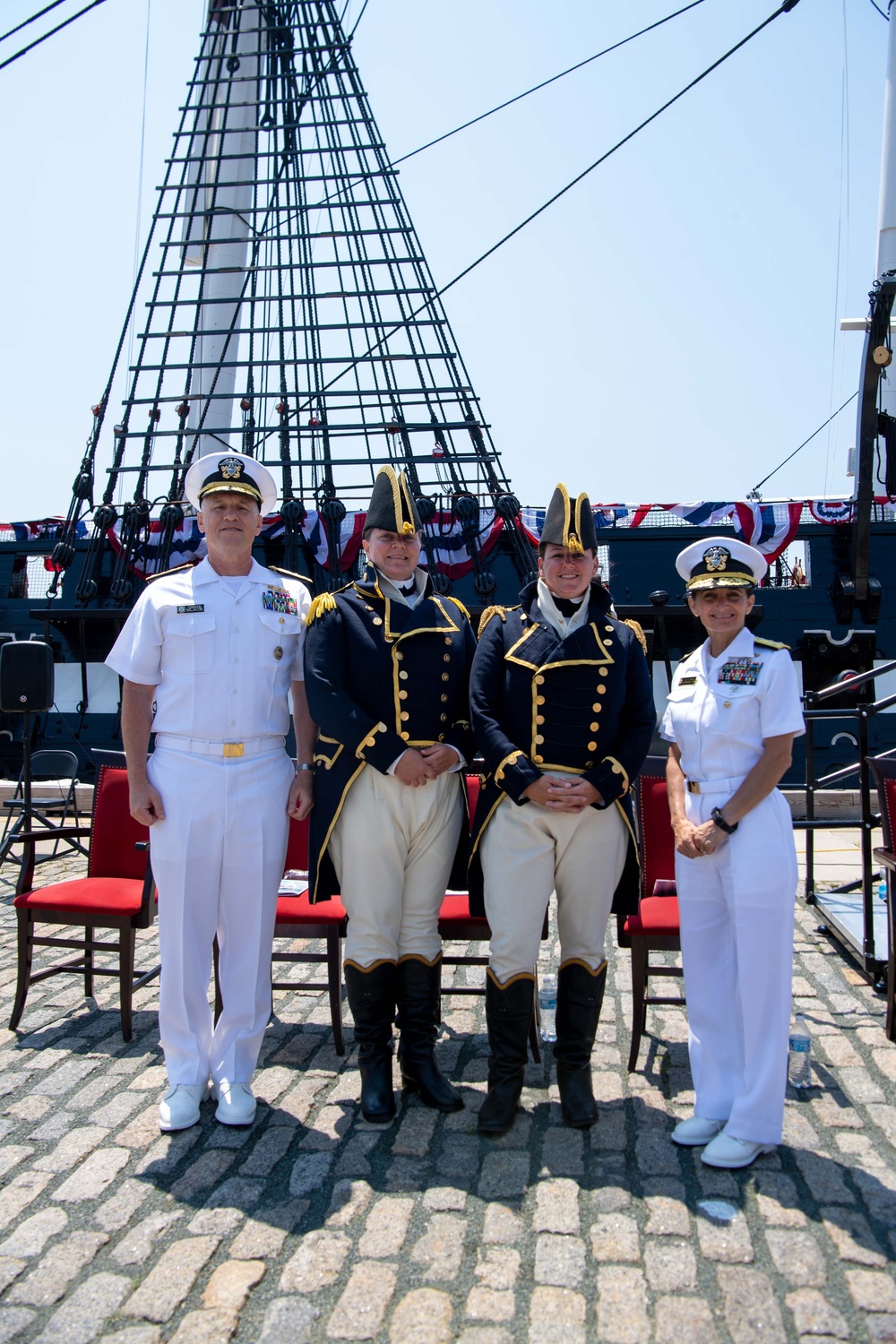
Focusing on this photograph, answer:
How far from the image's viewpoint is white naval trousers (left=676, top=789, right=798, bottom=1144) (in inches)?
105

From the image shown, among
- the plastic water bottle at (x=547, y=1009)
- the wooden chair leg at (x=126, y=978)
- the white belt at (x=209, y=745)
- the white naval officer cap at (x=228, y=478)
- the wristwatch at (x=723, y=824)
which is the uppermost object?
the white naval officer cap at (x=228, y=478)

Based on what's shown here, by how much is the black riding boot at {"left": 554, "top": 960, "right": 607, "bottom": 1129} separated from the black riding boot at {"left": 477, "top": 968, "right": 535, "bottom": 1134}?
4.5 inches

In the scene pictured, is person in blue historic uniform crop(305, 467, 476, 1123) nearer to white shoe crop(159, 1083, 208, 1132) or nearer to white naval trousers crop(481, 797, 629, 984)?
white naval trousers crop(481, 797, 629, 984)

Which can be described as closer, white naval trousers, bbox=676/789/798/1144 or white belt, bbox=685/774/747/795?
white naval trousers, bbox=676/789/798/1144

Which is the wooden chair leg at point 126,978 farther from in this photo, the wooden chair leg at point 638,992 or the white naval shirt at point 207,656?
the wooden chair leg at point 638,992

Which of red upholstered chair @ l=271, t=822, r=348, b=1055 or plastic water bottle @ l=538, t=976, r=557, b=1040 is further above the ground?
red upholstered chair @ l=271, t=822, r=348, b=1055

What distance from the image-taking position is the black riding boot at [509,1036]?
2.92m

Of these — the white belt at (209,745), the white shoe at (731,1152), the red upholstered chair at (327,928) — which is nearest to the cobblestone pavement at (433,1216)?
the white shoe at (731,1152)

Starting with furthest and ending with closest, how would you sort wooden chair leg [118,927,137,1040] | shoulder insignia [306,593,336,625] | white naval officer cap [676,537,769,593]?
wooden chair leg [118,927,137,1040] → shoulder insignia [306,593,336,625] → white naval officer cap [676,537,769,593]

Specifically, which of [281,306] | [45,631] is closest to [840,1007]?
[45,631]

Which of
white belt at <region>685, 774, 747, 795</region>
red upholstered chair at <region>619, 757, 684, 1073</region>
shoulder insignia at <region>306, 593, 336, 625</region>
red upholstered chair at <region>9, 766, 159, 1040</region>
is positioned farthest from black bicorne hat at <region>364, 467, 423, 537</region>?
red upholstered chair at <region>9, 766, 159, 1040</region>

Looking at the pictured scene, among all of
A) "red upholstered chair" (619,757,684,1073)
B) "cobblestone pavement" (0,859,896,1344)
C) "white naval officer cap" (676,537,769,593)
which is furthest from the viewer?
"red upholstered chair" (619,757,684,1073)

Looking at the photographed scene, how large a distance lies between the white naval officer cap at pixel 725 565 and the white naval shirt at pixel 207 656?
1.31 metres

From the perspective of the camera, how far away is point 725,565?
291 cm
